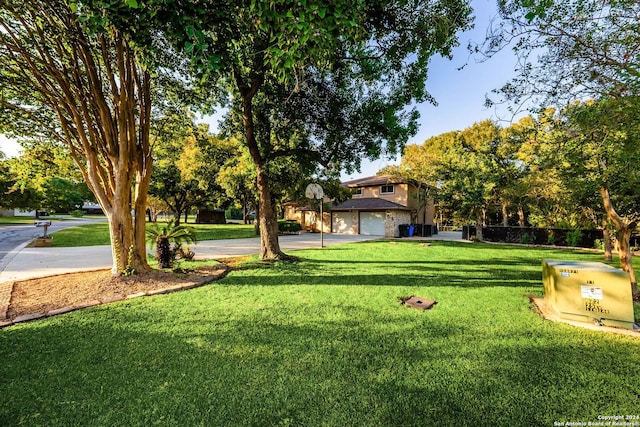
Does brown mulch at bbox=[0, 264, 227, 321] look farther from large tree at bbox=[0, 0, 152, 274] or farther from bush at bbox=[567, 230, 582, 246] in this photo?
bush at bbox=[567, 230, 582, 246]

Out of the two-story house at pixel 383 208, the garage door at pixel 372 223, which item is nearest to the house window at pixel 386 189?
the two-story house at pixel 383 208

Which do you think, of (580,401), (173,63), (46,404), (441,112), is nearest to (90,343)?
(46,404)

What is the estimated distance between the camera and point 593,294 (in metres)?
3.98

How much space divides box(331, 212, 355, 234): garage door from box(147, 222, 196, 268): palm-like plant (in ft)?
60.9

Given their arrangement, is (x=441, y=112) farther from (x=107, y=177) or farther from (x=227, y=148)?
(x=227, y=148)

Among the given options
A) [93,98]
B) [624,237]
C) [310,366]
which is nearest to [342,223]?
[624,237]

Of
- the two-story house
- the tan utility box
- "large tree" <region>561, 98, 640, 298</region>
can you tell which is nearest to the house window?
the two-story house

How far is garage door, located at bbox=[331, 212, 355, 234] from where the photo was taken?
25.3m

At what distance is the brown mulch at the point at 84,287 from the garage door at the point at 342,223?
18866 millimetres

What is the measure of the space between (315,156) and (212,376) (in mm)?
7637

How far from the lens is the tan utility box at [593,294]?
3.85 metres

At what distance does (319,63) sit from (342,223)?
21210 mm

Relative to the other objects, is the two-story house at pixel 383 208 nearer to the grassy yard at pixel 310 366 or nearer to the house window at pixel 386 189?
the house window at pixel 386 189

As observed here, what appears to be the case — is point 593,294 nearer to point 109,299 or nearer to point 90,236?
point 109,299
